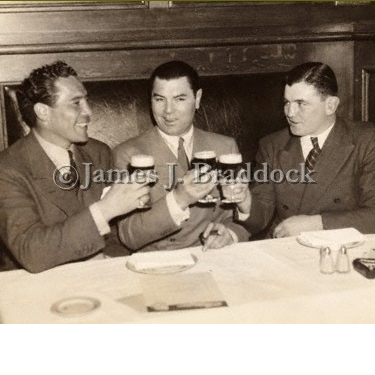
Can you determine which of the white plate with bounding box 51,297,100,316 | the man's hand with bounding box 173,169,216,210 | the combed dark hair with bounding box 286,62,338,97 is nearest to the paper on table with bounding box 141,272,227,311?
the white plate with bounding box 51,297,100,316

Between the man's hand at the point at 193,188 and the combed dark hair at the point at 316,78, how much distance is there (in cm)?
89

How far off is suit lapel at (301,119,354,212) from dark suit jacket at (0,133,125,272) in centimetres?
103

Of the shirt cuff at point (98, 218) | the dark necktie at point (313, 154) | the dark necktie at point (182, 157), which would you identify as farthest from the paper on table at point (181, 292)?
the dark necktie at point (313, 154)

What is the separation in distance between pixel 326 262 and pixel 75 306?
80 cm

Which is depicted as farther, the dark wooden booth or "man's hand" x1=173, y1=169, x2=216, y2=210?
the dark wooden booth

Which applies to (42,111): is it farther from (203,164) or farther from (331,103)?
(331,103)

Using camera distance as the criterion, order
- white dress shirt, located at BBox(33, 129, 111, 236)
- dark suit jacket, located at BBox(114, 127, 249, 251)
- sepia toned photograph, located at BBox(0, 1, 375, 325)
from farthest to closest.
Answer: dark suit jacket, located at BBox(114, 127, 249, 251), white dress shirt, located at BBox(33, 129, 111, 236), sepia toned photograph, located at BBox(0, 1, 375, 325)

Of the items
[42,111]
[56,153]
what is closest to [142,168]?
[56,153]

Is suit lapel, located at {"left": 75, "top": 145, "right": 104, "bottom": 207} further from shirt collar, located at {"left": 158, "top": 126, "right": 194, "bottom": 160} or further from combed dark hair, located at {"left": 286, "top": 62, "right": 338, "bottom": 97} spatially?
combed dark hair, located at {"left": 286, "top": 62, "right": 338, "bottom": 97}

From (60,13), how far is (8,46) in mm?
335

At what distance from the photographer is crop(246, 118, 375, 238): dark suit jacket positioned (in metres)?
2.88

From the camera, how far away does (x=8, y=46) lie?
10.3ft

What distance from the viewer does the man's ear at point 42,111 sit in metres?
2.59
